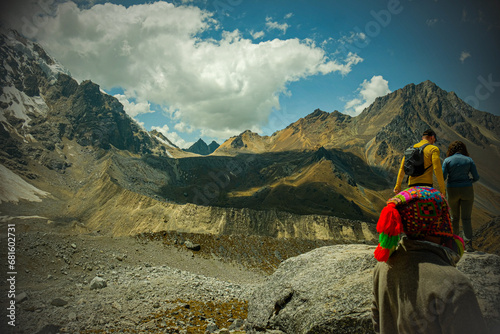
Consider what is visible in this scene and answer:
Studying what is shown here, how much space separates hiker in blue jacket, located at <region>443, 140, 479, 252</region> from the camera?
5508 millimetres

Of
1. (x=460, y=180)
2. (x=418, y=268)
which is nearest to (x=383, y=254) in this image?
(x=418, y=268)

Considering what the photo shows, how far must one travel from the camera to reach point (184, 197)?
110812mm

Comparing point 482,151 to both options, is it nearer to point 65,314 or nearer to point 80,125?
point 65,314

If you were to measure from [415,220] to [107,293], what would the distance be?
40.7ft

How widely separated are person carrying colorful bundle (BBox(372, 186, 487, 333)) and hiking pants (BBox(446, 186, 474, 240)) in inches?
131

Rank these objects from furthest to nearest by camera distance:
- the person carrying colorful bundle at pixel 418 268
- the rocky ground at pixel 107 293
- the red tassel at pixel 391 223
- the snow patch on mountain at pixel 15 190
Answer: the snow patch on mountain at pixel 15 190 < the rocky ground at pixel 107 293 < the red tassel at pixel 391 223 < the person carrying colorful bundle at pixel 418 268

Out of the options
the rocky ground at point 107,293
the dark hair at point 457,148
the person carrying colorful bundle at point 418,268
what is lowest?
the rocky ground at point 107,293

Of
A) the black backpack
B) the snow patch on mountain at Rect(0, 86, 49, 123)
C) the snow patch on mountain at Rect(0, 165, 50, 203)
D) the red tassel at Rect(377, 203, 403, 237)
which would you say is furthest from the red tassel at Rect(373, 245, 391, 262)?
the snow patch on mountain at Rect(0, 86, 49, 123)

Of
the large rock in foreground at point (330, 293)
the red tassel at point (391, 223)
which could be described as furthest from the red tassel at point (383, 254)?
the large rock in foreground at point (330, 293)

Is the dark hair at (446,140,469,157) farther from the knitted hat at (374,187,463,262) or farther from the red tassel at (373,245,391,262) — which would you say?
the red tassel at (373,245,391,262)

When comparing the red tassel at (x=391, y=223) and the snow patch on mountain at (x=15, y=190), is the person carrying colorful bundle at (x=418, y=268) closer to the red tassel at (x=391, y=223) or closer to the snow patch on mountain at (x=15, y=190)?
the red tassel at (x=391, y=223)

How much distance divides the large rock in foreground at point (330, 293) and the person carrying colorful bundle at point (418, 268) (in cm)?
192

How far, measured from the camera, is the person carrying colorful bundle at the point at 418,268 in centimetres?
258

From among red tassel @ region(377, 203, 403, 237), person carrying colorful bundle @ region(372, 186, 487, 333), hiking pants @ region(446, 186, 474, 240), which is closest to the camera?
person carrying colorful bundle @ region(372, 186, 487, 333)
